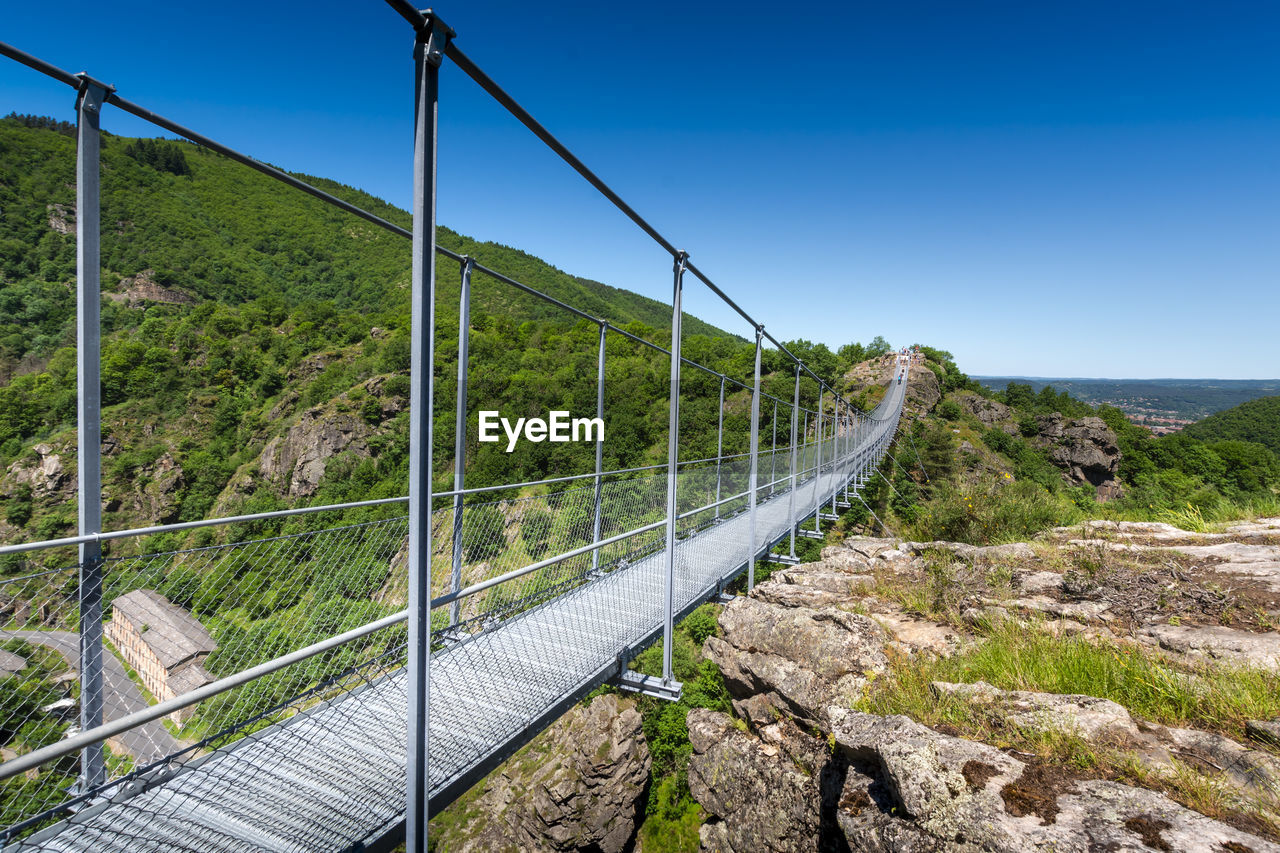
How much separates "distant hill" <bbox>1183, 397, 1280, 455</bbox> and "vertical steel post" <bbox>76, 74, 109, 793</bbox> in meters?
50.6

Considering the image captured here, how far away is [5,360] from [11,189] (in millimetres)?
11931

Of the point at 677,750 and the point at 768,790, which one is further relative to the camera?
the point at 677,750

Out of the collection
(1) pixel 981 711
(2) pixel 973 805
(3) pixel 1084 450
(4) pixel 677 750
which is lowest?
(4) pixel 677 750

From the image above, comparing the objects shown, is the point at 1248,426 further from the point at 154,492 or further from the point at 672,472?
the point at 154,492

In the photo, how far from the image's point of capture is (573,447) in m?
28.0

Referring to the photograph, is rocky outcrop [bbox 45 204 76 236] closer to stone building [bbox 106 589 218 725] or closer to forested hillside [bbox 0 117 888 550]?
forested hillside [bbox 0 117 888 550]

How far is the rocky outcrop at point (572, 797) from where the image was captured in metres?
14.8

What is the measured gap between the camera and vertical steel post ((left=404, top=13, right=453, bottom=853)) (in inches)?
43.5

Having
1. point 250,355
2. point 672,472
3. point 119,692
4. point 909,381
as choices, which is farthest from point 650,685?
point 250,355

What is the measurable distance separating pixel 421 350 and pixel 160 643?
3.65 m

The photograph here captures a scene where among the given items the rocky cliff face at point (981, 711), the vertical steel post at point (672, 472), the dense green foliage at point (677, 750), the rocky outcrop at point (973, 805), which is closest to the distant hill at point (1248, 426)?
the dense green foliage at point (677, 750)

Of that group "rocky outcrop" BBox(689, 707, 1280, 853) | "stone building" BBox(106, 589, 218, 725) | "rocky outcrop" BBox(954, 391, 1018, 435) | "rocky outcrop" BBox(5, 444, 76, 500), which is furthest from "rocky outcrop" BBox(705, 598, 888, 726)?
"rocky outcrop" BBox(5, 444, 76, 500)

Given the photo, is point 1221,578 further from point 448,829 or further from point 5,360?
point 5,360

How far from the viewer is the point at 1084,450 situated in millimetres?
30312
